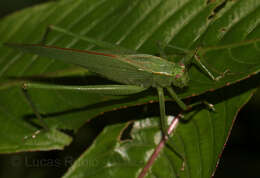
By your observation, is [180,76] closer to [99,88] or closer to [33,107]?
[99,88]

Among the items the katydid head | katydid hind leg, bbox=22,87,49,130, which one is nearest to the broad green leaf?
the katydid head

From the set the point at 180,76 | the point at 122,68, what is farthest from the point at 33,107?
the point at 180,76

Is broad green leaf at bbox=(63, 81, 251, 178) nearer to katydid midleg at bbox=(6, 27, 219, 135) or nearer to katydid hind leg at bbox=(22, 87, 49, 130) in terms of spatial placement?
katydid midleg at bbox=(6, 27, 219, 135)

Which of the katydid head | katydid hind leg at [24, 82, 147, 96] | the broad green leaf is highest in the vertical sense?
the katydid head

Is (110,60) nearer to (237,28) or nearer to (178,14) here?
(178,14)

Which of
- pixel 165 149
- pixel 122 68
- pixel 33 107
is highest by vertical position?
pixel 122 68

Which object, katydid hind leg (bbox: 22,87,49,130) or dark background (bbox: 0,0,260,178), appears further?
dark background (bbox: 0,0,260,178)

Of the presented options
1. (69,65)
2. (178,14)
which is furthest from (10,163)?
(178,14)

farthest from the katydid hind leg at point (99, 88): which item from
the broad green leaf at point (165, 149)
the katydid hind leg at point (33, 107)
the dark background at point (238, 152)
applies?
the dark background at point (238, 152)

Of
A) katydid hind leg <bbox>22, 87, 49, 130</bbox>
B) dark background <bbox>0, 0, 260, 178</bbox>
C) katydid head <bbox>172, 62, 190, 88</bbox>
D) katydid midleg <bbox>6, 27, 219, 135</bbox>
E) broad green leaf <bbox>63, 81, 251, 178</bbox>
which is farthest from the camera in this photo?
dark background <bbox>0, 0, 260, 178</bbox>
